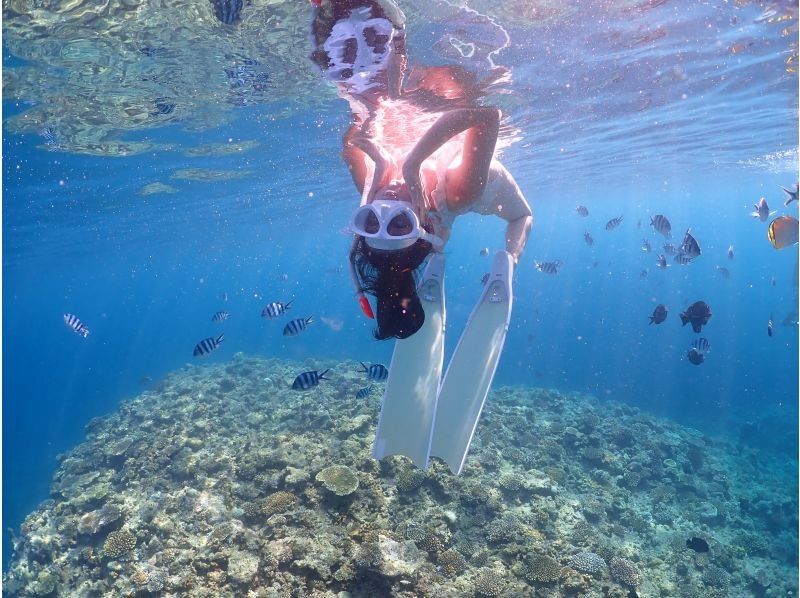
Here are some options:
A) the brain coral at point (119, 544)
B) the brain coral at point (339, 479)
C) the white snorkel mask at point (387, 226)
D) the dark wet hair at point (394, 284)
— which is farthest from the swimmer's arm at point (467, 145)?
the brain coral at point (119, 544)

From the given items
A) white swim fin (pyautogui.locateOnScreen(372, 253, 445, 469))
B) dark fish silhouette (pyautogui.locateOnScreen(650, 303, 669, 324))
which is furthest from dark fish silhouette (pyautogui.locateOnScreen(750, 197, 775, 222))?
white swim fin (pyautogui.locateOnScreen(372, 253, 445, 469))

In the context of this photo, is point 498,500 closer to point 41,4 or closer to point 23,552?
point 23,552

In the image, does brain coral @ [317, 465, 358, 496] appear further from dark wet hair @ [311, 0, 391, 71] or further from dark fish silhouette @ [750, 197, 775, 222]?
dark fish silhouette @ [750, 197, 775, 222]

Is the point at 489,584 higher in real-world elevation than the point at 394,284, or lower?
lower

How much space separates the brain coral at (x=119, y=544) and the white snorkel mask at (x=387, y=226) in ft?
24.0

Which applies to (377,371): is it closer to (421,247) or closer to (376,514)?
(376,514)

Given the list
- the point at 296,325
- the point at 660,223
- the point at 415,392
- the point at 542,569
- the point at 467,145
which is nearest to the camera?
the point at 467,145

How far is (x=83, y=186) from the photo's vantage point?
20844 millimetres

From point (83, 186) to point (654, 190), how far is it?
4669 cm

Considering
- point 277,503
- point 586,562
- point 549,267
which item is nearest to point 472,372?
point 586,562

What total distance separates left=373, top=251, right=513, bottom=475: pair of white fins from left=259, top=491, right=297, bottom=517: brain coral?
231 centimetres

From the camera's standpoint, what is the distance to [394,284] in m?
4.42

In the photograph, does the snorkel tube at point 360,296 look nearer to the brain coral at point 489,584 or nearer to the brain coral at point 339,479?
the brain coral at point 339,479

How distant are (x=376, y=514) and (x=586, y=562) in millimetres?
3503
